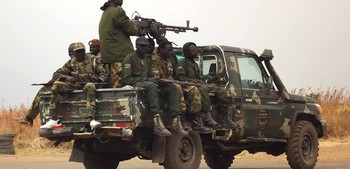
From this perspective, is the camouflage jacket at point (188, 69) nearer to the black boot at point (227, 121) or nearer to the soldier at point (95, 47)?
the black boot at point (227, 121)

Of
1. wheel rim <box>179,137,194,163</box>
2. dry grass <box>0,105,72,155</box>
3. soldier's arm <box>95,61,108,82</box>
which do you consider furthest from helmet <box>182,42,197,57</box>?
dry grass <box>0,105,72,155</box>

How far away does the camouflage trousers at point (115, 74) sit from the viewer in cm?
1051

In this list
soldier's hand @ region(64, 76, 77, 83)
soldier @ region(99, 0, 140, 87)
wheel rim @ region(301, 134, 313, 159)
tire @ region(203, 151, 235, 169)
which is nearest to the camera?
soldier's hand @ region(64, 76, 77, 83)

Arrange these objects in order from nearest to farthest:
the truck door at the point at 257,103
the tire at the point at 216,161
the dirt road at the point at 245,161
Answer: the truck door at the point at 257,103 → the tire at the point at 216,161 → the dirt road at the point at 245,161

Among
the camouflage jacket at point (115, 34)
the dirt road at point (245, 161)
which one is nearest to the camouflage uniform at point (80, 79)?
the camouflage jacket at point (115, 34)

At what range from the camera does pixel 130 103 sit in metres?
9.66

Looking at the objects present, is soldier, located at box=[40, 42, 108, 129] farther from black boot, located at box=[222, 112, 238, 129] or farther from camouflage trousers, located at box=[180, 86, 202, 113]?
black boot, located at box=[222, 112, 238, 129]

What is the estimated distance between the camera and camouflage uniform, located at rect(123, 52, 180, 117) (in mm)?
9688

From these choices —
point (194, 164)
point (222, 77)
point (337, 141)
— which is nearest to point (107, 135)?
point (194, 164)

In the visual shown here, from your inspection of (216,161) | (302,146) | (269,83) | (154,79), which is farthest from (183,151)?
(216,161)

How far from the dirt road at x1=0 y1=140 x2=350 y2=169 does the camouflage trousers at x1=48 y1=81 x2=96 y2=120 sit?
4682mm

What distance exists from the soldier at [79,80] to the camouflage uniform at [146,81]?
1.85 feet

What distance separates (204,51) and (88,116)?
9.89ft

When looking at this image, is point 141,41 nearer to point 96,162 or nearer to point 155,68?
point 155,68
